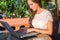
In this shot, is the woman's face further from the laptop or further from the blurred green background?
the blurred green background

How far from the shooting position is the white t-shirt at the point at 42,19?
11.1 feet

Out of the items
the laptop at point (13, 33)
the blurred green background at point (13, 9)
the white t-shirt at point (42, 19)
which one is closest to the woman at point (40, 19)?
the white t-shirt at point (42, 19)

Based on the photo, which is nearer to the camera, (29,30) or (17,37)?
(17,37)

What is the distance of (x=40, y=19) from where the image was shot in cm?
347

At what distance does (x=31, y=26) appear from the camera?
11.7ft

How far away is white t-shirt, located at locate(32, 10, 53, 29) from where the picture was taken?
3385 mm

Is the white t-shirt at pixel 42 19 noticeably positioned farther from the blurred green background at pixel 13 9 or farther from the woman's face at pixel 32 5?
the blurred green background at pixel 13 9

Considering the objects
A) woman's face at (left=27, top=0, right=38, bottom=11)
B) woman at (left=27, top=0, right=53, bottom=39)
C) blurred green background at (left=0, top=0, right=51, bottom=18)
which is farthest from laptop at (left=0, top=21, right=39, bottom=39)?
blurred green background at (left=0, top=0, right=51, bottom=18)

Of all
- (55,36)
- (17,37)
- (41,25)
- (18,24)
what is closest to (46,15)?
(41,25)

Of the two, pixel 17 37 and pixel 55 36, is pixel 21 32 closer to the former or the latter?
pixel 17 37

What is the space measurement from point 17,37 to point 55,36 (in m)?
0.94

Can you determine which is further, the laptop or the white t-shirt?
the white t-shirt

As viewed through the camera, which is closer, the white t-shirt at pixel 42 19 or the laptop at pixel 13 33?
the laptop at pixel 13 33

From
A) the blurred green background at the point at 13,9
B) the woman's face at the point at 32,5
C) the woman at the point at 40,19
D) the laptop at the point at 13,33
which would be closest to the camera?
the laptop at the point at 13,33
